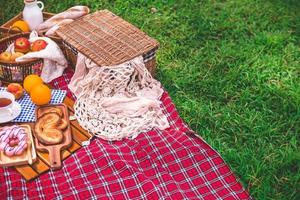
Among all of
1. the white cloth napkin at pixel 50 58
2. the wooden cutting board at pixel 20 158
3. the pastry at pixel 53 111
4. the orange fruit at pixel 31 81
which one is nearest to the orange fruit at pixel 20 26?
the white cloth napkin at pixel 50 58

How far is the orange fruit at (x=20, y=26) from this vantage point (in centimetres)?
428

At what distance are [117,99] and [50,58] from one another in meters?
0.69

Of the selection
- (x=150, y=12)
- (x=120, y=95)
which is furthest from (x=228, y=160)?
(x=150, y=12)

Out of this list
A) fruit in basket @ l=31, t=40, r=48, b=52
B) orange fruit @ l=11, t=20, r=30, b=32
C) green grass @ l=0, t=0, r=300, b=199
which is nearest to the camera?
green grass @ l=0, t=0, r=300, b=199

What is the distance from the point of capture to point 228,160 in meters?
3.54

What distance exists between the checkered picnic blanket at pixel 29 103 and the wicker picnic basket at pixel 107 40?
1.22 ft

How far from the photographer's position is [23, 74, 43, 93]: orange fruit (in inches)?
149

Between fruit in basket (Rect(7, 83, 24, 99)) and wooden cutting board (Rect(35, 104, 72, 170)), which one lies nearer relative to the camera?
wooden cutting board (Rect(35, 104, 72, 170))

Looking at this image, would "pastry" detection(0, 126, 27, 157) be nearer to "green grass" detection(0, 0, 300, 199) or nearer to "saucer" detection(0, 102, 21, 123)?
"saucer" detection(0, 102, 21, 123)

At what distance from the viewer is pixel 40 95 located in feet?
12.0

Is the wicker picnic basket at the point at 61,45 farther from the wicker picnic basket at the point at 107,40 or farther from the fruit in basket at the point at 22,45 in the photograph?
the fruit in basket at the point at 22,45

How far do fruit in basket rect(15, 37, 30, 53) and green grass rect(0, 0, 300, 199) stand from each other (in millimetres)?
1038

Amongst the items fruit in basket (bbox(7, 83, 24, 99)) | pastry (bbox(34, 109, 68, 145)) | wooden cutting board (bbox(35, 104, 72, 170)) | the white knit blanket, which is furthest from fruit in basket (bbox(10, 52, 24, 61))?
wooden cutting board (bbox(35, 104, 72, 170))

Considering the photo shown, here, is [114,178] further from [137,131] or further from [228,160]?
[228,160]
